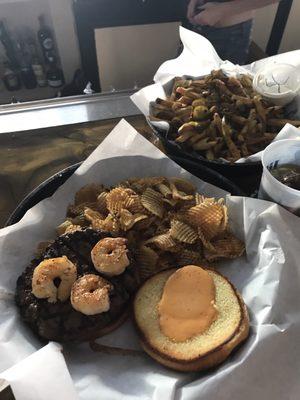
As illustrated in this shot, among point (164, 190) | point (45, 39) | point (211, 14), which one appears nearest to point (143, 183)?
point (164, 190)


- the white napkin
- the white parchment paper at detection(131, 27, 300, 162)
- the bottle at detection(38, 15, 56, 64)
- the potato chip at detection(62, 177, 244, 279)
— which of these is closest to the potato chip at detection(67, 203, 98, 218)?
the potato chip at detection(62, 177, 244, 279)

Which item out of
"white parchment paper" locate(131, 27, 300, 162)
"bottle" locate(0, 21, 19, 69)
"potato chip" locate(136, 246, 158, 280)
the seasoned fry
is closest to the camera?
"potato chip" locate(136, 246, 158, 280)

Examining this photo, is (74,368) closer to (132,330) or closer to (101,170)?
(132,330)

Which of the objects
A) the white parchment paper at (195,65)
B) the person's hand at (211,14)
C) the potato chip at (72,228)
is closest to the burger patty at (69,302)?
the potato chip at (72,228)

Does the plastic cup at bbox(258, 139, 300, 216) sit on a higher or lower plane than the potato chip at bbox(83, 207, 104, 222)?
higher

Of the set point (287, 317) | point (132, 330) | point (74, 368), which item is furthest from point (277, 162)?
point (74, 368)

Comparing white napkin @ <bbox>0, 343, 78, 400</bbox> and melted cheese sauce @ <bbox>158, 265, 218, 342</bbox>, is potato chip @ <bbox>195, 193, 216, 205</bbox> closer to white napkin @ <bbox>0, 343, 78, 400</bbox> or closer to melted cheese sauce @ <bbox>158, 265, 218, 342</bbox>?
melted cheese sauce @ <bbox>158, 265, 218, 342</bbox>

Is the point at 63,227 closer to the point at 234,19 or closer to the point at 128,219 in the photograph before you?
the point at 128,219
